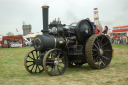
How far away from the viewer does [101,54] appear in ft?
24.0

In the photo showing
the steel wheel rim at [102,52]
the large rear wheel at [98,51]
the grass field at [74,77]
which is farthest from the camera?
the steel wheel rim at [102,52]

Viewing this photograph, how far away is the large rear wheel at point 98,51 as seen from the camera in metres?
6.81

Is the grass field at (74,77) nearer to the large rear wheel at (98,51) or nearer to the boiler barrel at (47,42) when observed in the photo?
the large rear wheel at (98,51)

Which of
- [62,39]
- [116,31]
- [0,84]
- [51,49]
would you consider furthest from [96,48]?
[116,31]

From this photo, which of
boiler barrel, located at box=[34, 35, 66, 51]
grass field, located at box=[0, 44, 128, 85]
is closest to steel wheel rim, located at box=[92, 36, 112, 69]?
grass field, located at box=[0, 44, 128, 85]

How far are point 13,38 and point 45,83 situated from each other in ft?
92.4

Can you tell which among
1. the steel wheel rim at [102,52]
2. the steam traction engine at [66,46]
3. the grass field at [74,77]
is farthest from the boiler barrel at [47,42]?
the steel wheel rim at [102,52]

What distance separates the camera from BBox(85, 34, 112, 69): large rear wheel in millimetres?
6808

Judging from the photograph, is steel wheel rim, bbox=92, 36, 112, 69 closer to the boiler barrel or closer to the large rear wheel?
the large rear wheel

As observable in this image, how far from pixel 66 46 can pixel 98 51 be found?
1253mm

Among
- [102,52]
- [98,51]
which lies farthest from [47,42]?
[102,52]

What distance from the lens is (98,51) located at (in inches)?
284

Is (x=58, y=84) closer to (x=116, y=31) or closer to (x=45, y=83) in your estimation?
(x=45, y=83)

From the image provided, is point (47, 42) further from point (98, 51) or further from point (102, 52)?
point (102, 52)
